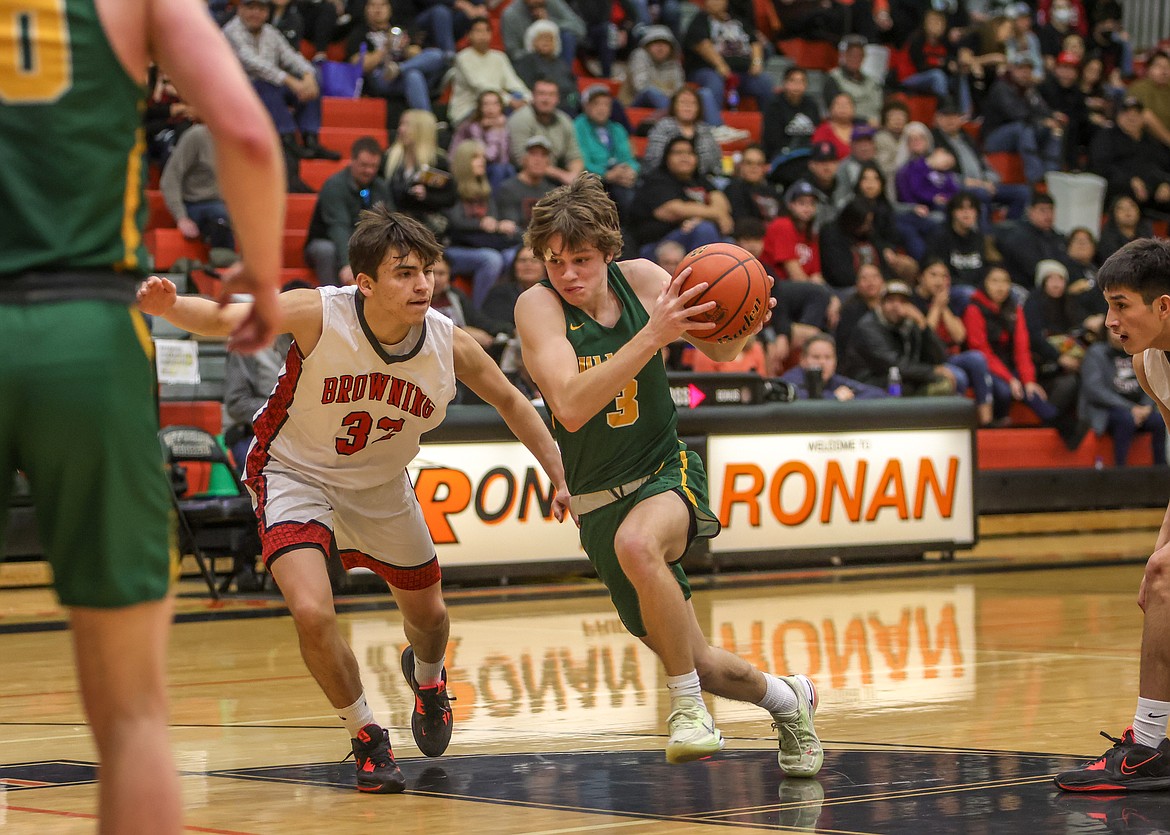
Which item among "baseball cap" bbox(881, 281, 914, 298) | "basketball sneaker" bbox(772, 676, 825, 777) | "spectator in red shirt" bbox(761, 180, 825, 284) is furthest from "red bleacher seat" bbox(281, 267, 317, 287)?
"basketball sneaker" bbox(772, 676, 825, 777)

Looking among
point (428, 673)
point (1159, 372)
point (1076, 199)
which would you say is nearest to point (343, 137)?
point (1076, 199)

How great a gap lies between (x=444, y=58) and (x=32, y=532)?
6.60 m

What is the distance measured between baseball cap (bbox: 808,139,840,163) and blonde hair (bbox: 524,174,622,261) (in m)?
11.9

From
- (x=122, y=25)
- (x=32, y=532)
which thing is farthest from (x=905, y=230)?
(x=122, y=25)

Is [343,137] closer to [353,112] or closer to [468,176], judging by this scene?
[353,112]

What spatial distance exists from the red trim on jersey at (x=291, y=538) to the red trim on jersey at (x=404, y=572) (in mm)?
220

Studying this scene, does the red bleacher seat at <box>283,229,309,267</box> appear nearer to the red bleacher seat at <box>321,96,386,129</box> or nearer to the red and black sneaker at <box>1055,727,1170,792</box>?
the red bleacher seat at <box>321,96,386,129</box>

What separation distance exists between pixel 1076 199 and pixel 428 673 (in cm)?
1532

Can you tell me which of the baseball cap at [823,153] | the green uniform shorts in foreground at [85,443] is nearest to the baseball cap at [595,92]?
the baseball cap at [823,153]

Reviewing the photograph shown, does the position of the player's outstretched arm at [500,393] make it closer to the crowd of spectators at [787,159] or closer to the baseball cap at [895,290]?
the crowd of spectators at [787,159]

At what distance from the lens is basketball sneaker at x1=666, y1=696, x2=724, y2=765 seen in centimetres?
469

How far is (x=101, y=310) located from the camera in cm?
254

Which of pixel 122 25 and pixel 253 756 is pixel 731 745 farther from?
pixel 122 25

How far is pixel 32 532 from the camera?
1109 centimetres
